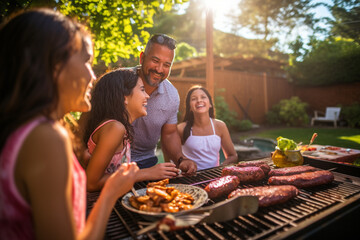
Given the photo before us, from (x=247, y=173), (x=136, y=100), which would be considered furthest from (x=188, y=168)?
(x=136, y=100)

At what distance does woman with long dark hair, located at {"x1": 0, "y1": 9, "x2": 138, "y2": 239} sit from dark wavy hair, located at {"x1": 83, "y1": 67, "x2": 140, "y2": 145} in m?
1.31

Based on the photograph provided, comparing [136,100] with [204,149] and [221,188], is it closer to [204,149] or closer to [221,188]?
[221,188]

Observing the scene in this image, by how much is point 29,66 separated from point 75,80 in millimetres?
198

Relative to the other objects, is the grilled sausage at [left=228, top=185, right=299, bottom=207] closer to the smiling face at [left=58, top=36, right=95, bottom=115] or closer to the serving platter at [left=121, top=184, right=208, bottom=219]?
the serving platter at [left=121, top=184, right=208, bottom=219]

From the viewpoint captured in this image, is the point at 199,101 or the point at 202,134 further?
the point at 202,134

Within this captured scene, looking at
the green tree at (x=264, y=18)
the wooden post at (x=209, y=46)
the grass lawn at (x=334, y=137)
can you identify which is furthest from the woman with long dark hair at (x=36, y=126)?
the green tree at (x=264, y=18)

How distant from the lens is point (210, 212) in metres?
1.33

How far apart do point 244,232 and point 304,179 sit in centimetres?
100

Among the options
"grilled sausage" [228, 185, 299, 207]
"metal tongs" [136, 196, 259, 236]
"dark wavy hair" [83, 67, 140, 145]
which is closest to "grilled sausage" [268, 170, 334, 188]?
"grilled sausage" [228, 185, 299, 207]

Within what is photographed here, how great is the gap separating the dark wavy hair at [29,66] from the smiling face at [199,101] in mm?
3363

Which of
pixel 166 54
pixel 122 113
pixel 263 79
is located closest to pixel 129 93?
pixel 122 113

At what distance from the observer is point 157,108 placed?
12.1 ft

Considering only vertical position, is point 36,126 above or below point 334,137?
above

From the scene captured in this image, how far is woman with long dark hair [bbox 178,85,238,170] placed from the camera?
13.9ft
